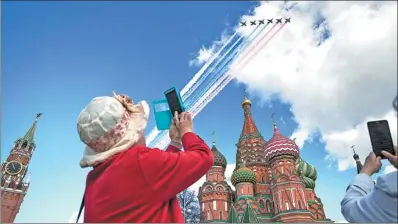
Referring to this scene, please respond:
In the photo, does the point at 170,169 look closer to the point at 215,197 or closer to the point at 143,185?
the point at 143,185

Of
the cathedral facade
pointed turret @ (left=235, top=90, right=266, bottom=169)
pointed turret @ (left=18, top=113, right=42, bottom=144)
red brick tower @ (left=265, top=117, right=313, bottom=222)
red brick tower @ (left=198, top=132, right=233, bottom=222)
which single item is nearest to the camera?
red brick tower @ (left=265, top=117, right=313, bottom=222)

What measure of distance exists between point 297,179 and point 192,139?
24829 mm

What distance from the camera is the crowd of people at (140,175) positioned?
5.40 ft

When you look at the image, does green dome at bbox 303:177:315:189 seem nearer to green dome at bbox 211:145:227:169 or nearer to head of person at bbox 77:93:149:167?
green dome at bbox 211:145:227:169

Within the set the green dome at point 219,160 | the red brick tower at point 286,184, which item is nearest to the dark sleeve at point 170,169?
the red brick tower at point 286,184

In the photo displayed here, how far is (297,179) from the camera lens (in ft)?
81.7

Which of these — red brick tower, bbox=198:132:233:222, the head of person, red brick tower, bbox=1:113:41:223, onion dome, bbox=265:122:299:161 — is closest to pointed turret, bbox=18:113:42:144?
red brick tower, bbox=1:113:41:223

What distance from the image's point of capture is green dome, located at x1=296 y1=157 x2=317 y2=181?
1173 inches

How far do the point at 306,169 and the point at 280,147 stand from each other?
17.3ft

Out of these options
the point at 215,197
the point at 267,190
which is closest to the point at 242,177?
the point at 215,197

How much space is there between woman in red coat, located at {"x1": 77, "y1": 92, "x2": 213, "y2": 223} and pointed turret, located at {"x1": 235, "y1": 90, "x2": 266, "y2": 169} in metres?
28.6

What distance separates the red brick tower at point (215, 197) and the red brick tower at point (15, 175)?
24251 millimetres

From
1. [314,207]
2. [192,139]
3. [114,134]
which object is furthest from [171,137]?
[314,207]

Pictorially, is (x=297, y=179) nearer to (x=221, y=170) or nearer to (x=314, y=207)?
(x=314, y=207)
